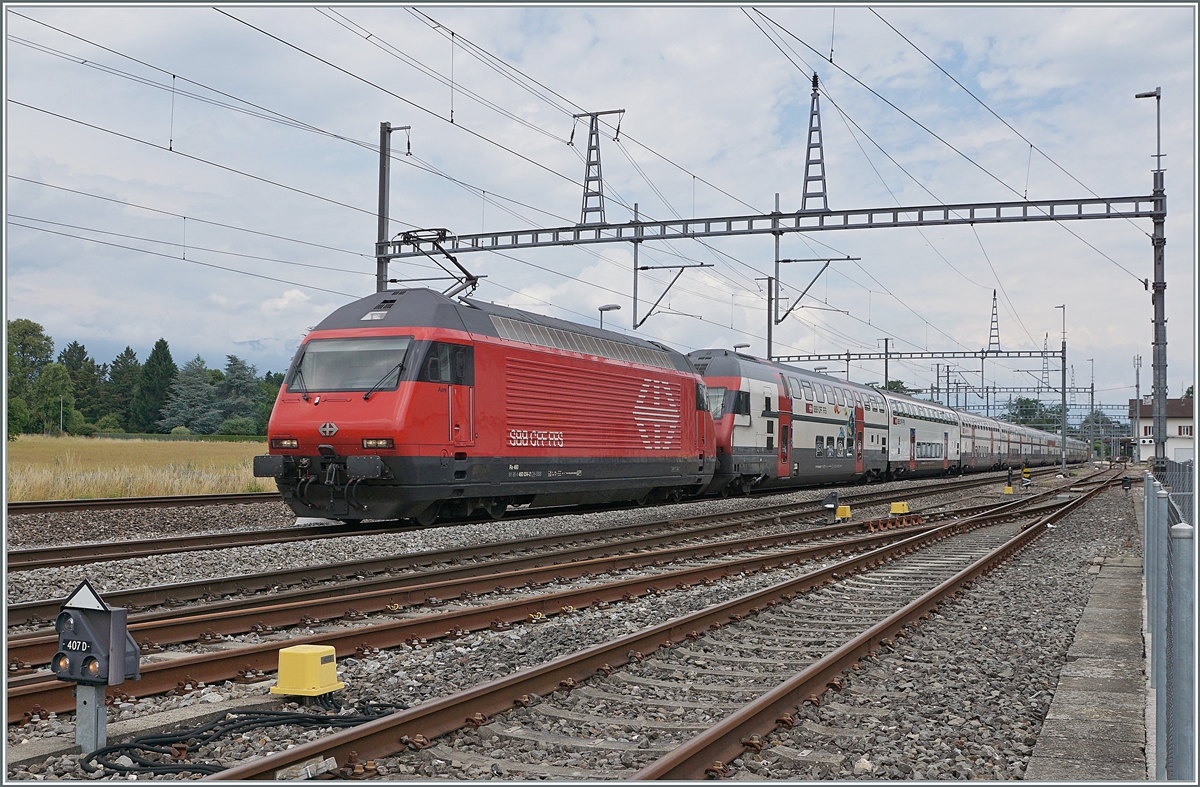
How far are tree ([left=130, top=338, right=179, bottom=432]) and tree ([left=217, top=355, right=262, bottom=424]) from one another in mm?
13399

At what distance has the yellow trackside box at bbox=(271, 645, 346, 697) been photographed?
19.6 ft

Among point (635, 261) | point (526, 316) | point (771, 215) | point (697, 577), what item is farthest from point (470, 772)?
point (635, 261)

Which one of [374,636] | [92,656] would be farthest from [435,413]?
[92,656]

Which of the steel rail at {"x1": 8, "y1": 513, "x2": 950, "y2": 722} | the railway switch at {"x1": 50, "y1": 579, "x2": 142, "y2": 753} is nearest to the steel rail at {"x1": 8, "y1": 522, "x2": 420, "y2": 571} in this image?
the steel rail at {"x1": 8, "y1": 513, "x2": 950, "y2": 722}

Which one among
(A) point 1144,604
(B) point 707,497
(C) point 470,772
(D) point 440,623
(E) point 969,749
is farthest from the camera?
(B) point 707,497

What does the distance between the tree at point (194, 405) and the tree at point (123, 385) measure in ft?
39.1

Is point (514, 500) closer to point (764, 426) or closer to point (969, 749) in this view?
point (764, 426)

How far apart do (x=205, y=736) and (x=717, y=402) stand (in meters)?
20.7

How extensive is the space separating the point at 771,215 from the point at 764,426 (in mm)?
7308

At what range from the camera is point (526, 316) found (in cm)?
1752

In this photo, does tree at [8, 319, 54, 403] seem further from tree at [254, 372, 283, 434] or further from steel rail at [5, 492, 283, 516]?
steel rail at [5, 492, 283, 516]

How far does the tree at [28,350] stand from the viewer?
79000 mm

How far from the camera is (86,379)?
105 m

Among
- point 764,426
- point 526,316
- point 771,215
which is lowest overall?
point 764,426
